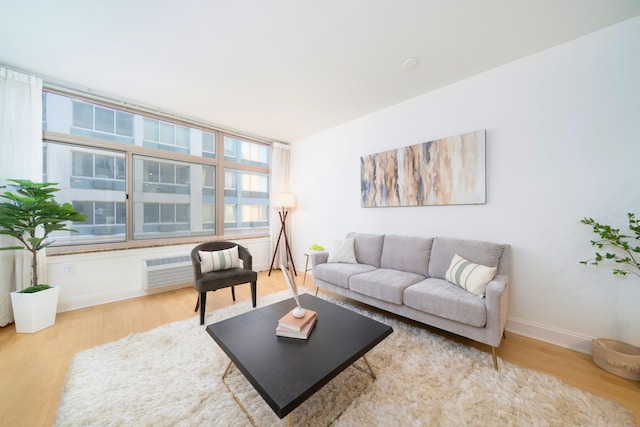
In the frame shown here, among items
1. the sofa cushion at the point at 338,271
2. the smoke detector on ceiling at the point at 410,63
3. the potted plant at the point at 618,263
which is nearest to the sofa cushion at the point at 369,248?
the sofa cushion at the point at 338,271

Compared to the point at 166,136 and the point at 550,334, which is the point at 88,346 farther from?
the point at 550,334

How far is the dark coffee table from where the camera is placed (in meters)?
1.08

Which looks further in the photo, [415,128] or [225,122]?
[225,122]

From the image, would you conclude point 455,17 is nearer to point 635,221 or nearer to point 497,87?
point 497,87

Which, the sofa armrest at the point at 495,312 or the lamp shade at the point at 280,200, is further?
the lamp shade at the point at 280,200

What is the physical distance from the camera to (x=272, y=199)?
14.0 ft

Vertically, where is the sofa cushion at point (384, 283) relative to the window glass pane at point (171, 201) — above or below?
below

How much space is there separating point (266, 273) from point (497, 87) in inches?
167

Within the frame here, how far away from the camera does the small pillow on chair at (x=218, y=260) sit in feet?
8.73

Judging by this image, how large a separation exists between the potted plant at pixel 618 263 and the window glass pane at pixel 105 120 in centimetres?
520

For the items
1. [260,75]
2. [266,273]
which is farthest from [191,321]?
[260,75]

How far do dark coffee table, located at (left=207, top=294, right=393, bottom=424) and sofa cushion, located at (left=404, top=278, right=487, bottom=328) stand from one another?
66 cm

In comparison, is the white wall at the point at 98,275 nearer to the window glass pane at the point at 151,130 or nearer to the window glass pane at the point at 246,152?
the window glass pane at the point at 151,130

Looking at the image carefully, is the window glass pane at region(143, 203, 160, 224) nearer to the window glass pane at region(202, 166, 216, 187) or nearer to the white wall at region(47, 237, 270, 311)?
the white wall at region(47, 237, 270, 311)
